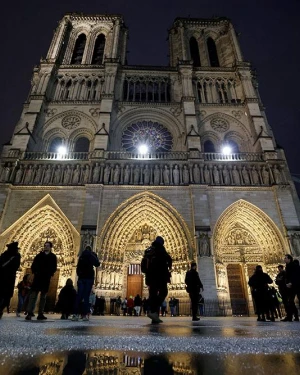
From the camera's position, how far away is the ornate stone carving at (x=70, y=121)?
15.1 metres

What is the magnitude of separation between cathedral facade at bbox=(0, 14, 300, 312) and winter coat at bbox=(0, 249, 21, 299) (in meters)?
5.90

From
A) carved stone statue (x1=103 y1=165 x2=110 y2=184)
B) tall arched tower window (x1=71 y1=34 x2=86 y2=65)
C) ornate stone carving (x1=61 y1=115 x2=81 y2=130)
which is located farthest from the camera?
tall arched tower window (x1=71 y1=34 x2=86 y2=65)

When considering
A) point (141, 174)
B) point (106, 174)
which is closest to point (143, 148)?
point (141, 174)

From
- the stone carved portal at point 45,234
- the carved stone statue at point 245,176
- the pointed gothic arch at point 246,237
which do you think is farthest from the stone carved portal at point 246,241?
the stone carved portal at point 45,234

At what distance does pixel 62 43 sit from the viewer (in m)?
19.3

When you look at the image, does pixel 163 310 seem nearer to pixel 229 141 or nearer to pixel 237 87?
pixel 229 141

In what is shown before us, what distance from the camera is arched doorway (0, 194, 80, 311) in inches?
424

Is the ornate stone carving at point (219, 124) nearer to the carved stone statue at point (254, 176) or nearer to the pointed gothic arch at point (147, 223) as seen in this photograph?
the carved stone statue at point (254, 176)

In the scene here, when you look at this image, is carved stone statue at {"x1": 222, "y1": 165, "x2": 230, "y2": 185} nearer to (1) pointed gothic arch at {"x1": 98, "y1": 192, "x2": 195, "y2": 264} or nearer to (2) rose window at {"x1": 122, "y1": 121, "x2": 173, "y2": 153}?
(1) pointed gothic arch at {"x1": 98, "y1": 192, "x2": 195, "y2": 264}

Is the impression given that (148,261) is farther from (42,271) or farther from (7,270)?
(7,270)

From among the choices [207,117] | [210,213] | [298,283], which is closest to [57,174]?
[210,213]

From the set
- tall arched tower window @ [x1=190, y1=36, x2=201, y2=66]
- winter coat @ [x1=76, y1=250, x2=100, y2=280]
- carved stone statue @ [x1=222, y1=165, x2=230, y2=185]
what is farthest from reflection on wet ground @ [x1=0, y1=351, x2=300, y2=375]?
tall arched tower window @ [x1=190, y1=36, x2=201, y2=66]

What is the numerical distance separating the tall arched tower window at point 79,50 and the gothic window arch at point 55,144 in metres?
8.16

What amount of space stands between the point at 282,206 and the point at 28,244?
39.7 feet
